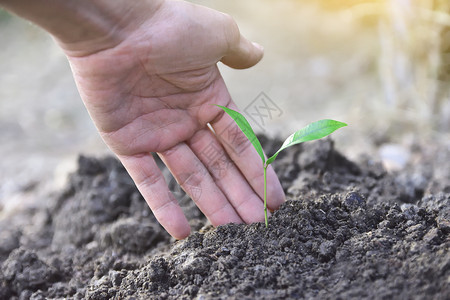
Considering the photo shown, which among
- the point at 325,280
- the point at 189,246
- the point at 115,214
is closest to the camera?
the point at 325,280

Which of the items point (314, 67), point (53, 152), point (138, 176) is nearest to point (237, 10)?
point (314, 67)

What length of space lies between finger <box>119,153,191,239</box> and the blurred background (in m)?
1.21

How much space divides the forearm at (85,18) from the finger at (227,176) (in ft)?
2.22

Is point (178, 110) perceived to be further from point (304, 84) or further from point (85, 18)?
point (304, 84)

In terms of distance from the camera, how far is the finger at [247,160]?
7.11 feet

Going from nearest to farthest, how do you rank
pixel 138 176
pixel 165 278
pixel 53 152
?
pixel 165 278
pixel 138 176
pixel 53 152

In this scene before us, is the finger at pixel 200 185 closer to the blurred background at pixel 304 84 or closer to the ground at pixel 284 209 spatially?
the ground at pixel 284 209

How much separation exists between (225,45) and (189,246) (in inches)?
38.5

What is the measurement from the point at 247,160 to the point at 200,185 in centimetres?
27

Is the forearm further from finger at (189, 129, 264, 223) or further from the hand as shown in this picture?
finger at (189, 129, 264, 223)

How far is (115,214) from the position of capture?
9.53ft

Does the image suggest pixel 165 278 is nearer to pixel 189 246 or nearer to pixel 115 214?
pixel 189 246

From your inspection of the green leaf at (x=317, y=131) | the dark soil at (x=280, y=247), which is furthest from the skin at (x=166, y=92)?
the green leaf at (x=317, y=131)

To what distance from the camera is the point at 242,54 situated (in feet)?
7.18
